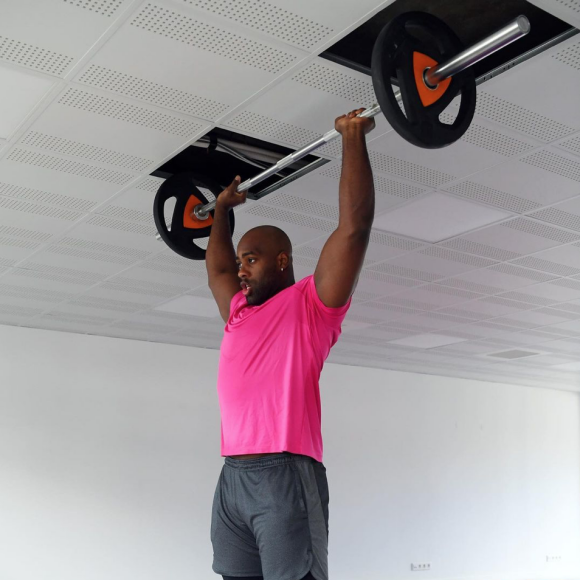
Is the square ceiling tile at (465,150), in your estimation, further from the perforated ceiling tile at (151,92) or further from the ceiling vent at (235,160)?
the perforated ceiling tile at (151,92)

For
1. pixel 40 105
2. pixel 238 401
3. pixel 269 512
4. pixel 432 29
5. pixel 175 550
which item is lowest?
pixel 175 550

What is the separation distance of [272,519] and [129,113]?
193 centimetres

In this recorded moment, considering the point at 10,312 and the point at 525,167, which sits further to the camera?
the point at 10,312

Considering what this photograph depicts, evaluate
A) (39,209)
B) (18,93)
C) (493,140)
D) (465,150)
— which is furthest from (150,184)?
(493,140)

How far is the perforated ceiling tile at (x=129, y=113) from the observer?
8.97 feet

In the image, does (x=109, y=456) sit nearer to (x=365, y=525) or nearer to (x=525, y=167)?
(x=365, y=525)

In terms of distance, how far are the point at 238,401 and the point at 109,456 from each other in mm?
5362

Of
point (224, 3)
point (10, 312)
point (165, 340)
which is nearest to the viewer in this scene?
point (224, 3)

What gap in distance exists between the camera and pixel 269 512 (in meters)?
1.43

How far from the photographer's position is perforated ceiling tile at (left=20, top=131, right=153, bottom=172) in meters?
3.07

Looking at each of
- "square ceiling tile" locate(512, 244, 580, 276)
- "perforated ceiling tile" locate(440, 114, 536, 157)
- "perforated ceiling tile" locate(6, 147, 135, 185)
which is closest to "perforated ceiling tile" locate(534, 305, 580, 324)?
"square ceiling tile" locate(512, 244, 580, 276)

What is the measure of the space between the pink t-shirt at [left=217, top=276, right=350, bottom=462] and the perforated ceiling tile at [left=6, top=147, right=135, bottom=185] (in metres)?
1.96

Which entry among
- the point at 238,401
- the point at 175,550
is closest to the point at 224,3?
the point at 238,401

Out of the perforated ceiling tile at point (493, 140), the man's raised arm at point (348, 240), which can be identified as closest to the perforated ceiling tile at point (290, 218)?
the perforated ceiling tile at point (493, 140)
